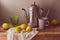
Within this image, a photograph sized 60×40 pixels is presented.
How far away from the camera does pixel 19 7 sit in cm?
237

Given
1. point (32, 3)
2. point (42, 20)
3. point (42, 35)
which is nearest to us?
point (42, 35)

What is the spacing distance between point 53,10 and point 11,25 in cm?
62

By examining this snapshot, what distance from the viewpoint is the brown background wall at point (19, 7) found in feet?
7.72

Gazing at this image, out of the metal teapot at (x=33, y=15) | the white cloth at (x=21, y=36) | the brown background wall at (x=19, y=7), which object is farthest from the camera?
the brown background wall at (x=19, y=7)

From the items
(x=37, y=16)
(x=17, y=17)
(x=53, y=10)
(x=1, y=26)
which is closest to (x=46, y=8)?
(x=53, y=10)

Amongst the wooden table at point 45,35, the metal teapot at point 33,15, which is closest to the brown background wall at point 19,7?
the metal teapot at point 33,15

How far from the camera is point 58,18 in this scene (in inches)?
93.7

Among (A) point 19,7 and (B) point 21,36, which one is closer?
(B) point 21,36

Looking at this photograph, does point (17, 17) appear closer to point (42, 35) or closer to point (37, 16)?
point (37, 16)

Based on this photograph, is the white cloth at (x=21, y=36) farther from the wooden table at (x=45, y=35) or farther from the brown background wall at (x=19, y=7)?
the brown background wall at (x=19, y=7)

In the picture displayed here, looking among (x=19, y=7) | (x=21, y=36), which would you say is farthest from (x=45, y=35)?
(x=19, y=7)

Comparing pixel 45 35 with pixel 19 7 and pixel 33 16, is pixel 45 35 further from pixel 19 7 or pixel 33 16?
pixel 19 7

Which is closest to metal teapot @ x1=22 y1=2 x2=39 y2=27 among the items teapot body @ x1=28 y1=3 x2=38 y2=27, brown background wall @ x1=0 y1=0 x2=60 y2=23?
teapot body @ x1=28 y1=3 x2=38 y2=27

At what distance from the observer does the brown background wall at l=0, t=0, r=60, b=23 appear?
2352mm
